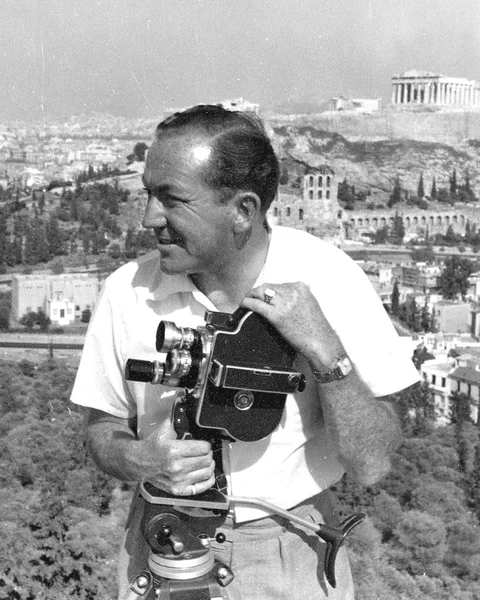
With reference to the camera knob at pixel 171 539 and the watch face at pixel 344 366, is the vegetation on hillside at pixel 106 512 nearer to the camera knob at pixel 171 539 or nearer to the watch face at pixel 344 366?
the watch face at pixel 344 366

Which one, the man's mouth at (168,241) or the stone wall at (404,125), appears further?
the stone wall at (404,125)

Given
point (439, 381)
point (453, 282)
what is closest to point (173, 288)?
point (439, 381)

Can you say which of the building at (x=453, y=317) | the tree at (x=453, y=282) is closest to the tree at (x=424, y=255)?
the tree at (x=453, y=282)

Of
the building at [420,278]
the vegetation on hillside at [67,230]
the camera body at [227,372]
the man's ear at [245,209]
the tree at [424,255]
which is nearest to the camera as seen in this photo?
the camera body at [227,372]

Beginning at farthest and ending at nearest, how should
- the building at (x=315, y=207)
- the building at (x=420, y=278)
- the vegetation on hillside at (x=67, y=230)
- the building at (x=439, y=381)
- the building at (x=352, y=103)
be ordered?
the building at (x=352, y=103) → the building at (x=315, y=207) → the vegetation on hillside at (x=67, y=230) → the building at (x=420, y=278) → the building at (x=439, y=381)

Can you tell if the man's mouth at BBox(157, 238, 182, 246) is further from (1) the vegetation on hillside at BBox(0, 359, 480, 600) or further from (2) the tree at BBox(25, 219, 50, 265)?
(2) the tree at BBox(25, 219, 50, 265)

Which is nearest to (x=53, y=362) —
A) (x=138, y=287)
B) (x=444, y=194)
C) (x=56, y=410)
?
(x=56, y=410)

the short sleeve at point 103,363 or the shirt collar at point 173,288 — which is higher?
the shirt collar at point 173,288


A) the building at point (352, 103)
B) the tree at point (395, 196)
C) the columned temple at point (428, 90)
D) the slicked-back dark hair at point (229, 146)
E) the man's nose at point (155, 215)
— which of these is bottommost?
the tree at point (395, 196)
